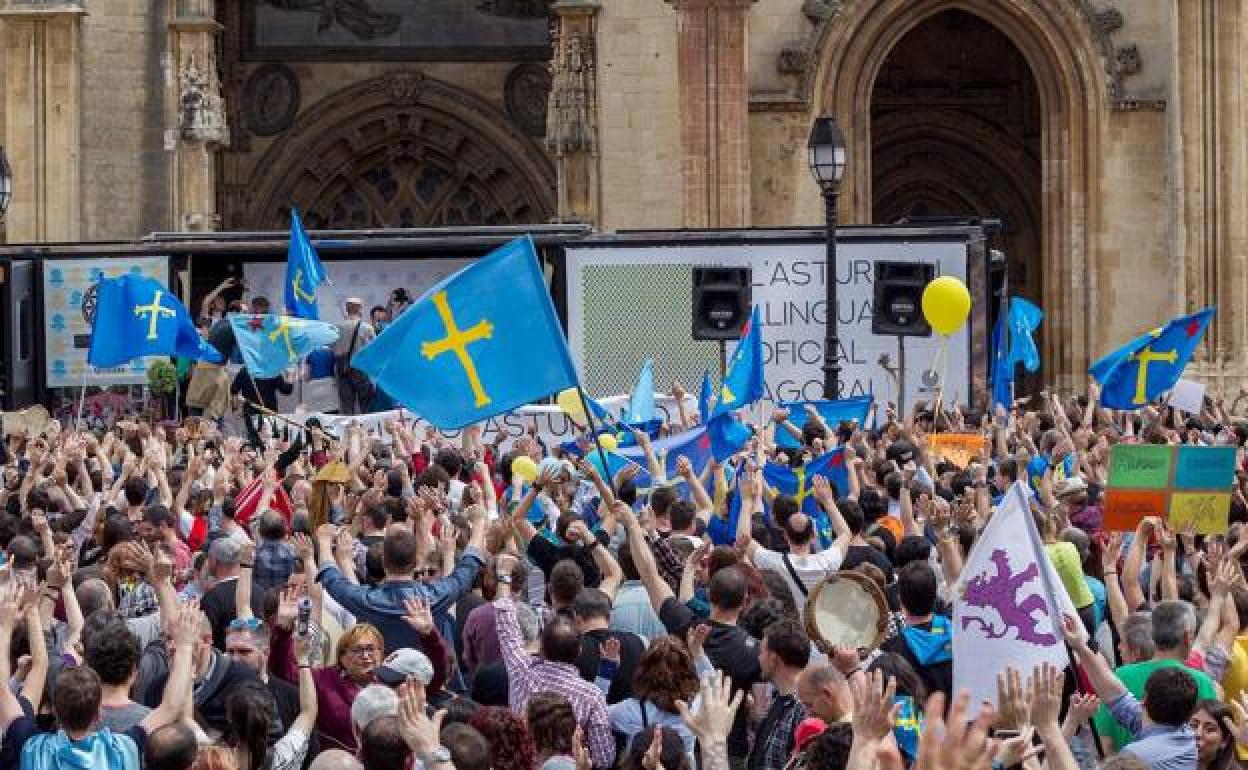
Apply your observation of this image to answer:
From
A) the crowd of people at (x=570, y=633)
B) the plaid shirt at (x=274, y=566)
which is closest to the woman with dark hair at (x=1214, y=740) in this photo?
the crowd of people at (x=570, y=633)

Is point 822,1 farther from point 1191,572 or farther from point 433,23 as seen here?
point 1191,572

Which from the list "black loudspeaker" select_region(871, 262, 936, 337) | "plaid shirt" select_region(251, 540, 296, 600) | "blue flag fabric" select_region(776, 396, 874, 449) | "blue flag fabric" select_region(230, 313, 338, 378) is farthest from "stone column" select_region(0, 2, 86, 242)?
"plaid shirt" select_region(251, 540, 296, 600)

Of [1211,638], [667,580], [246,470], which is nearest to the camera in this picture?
[1211,638]

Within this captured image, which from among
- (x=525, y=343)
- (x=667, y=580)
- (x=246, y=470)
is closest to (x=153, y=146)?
(x=246, y=470)

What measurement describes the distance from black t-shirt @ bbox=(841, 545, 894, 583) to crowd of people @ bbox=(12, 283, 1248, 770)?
2cm

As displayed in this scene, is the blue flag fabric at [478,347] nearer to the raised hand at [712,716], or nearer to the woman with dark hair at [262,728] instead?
the woman with dark hair at [262,728]

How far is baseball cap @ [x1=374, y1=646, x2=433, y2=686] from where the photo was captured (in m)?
10.2

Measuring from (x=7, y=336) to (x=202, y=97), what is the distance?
6.15 m

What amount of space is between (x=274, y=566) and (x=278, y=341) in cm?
1029

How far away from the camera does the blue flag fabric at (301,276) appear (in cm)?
2461

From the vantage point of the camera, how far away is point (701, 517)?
14.8m

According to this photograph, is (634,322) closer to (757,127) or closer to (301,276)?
(301,276)

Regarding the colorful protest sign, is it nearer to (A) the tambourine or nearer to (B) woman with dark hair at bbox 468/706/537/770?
(A) the tambourine

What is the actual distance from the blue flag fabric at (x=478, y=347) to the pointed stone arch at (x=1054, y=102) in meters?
16.9
